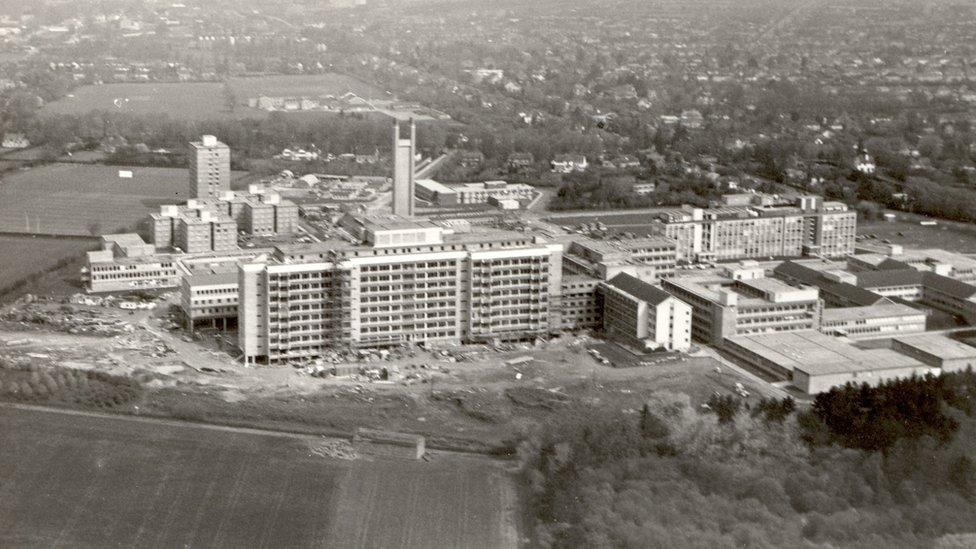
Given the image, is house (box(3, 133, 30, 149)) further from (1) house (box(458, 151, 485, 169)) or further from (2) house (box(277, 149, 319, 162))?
(1) house (box(458, 151, 485, 169))

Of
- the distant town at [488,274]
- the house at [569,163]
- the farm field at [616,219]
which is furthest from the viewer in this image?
the house at [569,163]

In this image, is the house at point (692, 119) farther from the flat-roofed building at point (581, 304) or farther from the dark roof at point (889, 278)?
the flat-roofed building at point (581, 304)

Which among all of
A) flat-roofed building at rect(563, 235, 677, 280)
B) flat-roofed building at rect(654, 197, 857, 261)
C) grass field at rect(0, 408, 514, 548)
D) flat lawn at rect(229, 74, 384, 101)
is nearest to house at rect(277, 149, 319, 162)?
flat lawn at rect(229, 74, 384, 101)

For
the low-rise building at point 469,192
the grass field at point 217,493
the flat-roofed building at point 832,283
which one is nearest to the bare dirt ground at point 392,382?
the grass field at point 217,493

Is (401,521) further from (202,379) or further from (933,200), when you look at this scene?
(933,200)

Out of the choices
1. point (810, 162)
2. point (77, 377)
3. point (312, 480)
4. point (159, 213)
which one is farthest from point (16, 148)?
point (810, 162)

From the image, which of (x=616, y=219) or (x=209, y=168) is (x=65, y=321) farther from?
(x=616, y=219)
